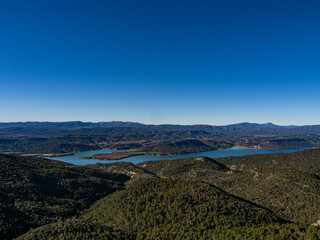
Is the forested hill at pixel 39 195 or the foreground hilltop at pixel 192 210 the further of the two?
the forested hill at pixel 39 195

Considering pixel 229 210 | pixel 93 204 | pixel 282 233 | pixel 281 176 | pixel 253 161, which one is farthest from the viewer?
pixel 253 161

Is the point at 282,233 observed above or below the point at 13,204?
above

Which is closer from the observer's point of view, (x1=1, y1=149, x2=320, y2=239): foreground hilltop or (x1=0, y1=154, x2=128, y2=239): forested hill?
(x1=1, y1=149, x2=320, y2=239): foreground hilltop

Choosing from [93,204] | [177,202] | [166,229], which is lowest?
[93,204]

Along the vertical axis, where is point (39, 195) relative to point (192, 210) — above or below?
below

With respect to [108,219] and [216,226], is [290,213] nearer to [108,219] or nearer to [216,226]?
[216,226]

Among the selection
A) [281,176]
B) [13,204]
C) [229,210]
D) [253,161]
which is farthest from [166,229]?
[253,161]

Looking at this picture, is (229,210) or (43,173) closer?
(229,210)

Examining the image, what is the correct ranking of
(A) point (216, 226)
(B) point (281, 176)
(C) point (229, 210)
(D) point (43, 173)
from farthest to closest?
(D) point (43, 173)
(B) point (281, 176)
(C) point (229, 210)
(A) point (216, 226)

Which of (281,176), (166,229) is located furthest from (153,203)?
(281,176)

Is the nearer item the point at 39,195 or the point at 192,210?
the point at 192,210
